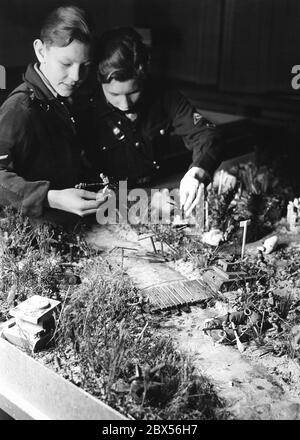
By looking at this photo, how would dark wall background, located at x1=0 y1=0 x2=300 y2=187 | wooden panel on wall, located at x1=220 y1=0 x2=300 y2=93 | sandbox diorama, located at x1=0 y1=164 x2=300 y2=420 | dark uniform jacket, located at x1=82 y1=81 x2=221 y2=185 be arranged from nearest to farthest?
sandbox diorama, located at x1=0 y1=164 x2=300 y2=420, dark uniform jacket, located at x1=82 y1=81 x2=221 y2=185, dark wall background, located at x1=0 y1=0 x2=300 y2=187, wooden panel on wall, located at x1=220 y1=0 x2=300 y2=93

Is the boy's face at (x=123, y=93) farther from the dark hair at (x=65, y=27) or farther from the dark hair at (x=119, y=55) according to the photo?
the dark hair at (x=65, y=27)

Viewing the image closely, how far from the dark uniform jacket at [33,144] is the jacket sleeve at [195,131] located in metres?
0.93

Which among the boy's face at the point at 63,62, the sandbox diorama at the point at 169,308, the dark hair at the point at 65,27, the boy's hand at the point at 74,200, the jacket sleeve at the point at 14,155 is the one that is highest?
the dark hair at the point at 65,27

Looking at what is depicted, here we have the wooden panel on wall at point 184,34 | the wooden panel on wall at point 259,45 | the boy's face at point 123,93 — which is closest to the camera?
the boy's face at point 123,93

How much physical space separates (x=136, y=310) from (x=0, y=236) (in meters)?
1.17

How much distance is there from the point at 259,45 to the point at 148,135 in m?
2.25

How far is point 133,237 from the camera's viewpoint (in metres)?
4.31

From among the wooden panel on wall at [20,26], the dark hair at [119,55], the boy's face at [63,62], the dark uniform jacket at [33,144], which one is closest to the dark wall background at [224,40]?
the dark hair at [119,55]

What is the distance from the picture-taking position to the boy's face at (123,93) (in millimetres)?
3992

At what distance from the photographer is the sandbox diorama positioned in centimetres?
271

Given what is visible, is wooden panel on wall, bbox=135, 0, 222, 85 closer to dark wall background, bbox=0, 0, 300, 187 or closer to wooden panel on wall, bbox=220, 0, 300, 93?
dark wall background, bbox=0, 0, 300, 187

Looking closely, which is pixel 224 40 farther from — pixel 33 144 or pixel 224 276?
pixel 224 276

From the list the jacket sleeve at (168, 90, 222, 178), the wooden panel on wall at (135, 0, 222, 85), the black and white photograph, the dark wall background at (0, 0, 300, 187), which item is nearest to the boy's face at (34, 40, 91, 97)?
the black and white photograph

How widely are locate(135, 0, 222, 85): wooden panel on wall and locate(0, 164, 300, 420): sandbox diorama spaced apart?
1678 millimetres
